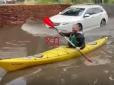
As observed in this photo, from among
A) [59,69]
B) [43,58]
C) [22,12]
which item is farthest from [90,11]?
[59,69]

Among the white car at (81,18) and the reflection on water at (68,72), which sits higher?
the reflection on water at (68,72)

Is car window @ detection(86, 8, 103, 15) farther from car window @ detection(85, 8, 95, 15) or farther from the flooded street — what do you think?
the flooded street

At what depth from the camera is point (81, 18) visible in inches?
830

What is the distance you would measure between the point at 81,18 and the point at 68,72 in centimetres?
939

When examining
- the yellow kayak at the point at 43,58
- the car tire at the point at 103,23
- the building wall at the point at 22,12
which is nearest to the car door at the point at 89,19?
the car tire at the point at 103,23

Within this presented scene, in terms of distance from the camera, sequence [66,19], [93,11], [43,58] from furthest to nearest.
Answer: [93,11], [66,19], [43,58]

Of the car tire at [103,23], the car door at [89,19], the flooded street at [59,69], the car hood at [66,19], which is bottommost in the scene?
the car tire at [103,23]

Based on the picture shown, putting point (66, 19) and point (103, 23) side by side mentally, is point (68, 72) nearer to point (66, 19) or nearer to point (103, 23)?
point (66, 19)

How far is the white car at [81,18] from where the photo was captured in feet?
67.2

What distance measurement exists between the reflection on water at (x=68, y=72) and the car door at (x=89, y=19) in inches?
222

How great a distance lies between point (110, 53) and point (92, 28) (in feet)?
25.4

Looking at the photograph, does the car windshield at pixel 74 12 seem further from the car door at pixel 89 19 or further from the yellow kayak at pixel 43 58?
the yellow kayak at pixel 43 58

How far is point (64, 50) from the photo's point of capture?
1382cm

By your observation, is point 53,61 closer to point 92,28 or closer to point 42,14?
point 92,28
